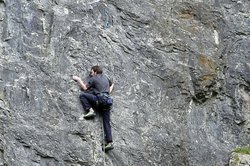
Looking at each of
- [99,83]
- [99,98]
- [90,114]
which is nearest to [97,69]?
[99,83]

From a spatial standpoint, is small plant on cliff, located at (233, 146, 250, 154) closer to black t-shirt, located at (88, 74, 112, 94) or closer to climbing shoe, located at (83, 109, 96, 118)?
black t-shirt, located at (88, 74, 112, 94)

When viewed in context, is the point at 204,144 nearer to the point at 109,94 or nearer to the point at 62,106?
the point at 109,94

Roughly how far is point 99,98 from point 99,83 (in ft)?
1.37

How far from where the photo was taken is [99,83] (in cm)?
1680

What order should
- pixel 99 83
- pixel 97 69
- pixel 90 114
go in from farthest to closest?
pixel 97 69
pixel 99 83
pixel 90 114

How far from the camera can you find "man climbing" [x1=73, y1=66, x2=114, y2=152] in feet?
54.6

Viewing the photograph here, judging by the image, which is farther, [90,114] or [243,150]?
[243,150]

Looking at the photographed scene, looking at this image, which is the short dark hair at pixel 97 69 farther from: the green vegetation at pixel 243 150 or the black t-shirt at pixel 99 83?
the green vegetation at pixel 243 150

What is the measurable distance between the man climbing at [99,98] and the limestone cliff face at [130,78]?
8.6 inches

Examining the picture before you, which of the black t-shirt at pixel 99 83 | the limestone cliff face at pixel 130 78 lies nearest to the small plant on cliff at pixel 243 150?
the limestone cliff face at pixel 130 78

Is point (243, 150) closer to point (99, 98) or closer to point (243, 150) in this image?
point (243, 150)

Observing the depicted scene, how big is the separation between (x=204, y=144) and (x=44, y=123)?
4.76m

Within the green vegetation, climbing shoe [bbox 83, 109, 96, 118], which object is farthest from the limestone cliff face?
the green vegetation

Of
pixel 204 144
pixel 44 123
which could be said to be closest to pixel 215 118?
pixel 204 144
